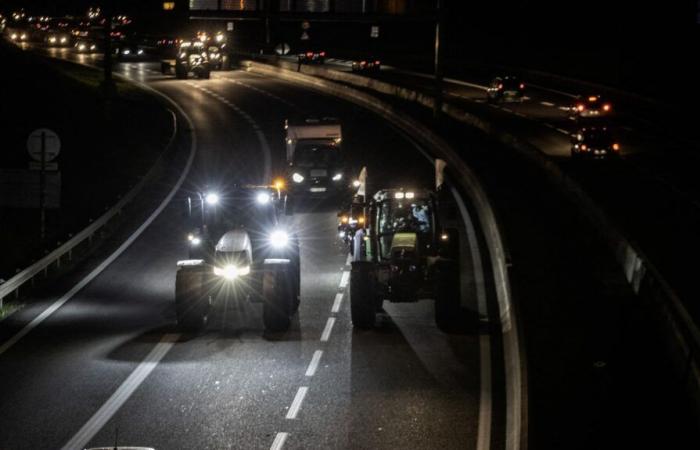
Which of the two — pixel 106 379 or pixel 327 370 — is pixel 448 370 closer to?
pixel 327 370

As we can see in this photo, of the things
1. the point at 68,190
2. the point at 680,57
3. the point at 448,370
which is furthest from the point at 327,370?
the point at 680,57

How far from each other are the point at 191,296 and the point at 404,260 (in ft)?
13.9

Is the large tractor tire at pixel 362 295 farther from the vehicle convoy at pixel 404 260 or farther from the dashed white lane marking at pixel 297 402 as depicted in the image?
the dashed white lane marking at pixel 297 402

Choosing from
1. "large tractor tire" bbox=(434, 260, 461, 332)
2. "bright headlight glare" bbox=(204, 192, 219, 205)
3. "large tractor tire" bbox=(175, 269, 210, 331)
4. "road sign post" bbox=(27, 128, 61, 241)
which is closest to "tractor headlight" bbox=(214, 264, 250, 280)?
"large tractor tire" bbox=(175, 269, 210, 331)

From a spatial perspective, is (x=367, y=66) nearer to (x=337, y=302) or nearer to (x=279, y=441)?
(x=337, y=302)

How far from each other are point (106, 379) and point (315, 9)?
40832 millimetres

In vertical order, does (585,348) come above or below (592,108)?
below

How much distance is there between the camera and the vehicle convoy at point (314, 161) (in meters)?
39.2

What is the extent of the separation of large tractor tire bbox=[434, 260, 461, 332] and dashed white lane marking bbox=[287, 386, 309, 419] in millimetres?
4465

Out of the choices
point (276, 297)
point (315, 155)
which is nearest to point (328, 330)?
point (276, 297)

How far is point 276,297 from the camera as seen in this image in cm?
2148

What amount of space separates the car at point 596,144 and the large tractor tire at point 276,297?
26.2m

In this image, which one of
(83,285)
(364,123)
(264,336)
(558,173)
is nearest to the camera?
(264,336)

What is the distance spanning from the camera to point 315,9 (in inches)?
2249
